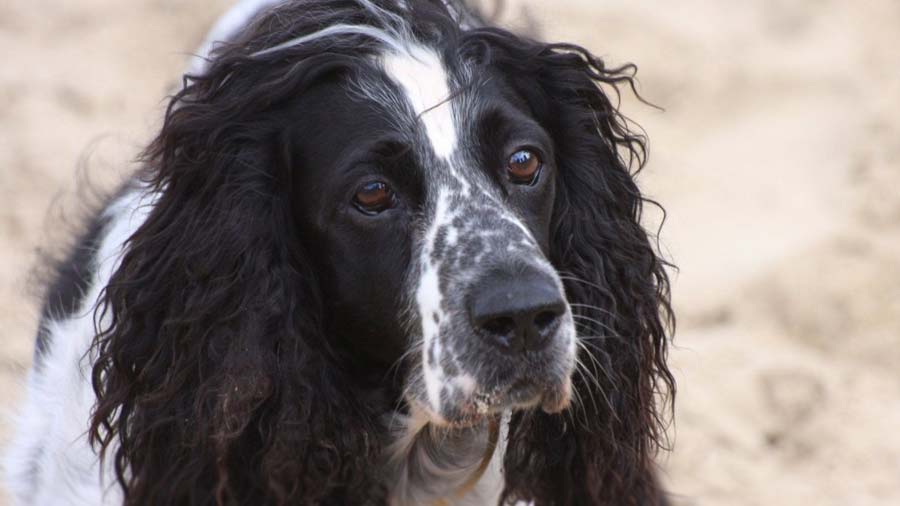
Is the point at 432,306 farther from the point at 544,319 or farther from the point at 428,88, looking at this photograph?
the point at 428,88

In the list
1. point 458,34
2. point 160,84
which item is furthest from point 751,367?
point 160,84

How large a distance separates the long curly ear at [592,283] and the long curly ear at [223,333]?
20.7 inches

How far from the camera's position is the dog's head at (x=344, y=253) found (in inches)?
129

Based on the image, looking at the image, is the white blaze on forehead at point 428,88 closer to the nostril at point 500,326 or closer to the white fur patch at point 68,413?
the nostril at point 500,326

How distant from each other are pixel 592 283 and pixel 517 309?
22.8 inches

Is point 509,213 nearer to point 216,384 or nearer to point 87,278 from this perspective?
point 216,384

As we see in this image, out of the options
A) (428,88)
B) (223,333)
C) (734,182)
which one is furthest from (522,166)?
(734,182)

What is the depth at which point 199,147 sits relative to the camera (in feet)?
11.3

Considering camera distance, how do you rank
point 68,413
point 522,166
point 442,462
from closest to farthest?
point 522,166 → point 442,462 → point 68,413

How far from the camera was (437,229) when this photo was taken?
3.30 m

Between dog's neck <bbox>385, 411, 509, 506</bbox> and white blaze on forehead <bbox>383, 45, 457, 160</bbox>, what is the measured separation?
74 centimetres

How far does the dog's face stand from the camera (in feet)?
10.4

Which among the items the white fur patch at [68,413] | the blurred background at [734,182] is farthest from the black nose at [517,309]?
the blurred background at [734,182]

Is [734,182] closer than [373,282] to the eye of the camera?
No
